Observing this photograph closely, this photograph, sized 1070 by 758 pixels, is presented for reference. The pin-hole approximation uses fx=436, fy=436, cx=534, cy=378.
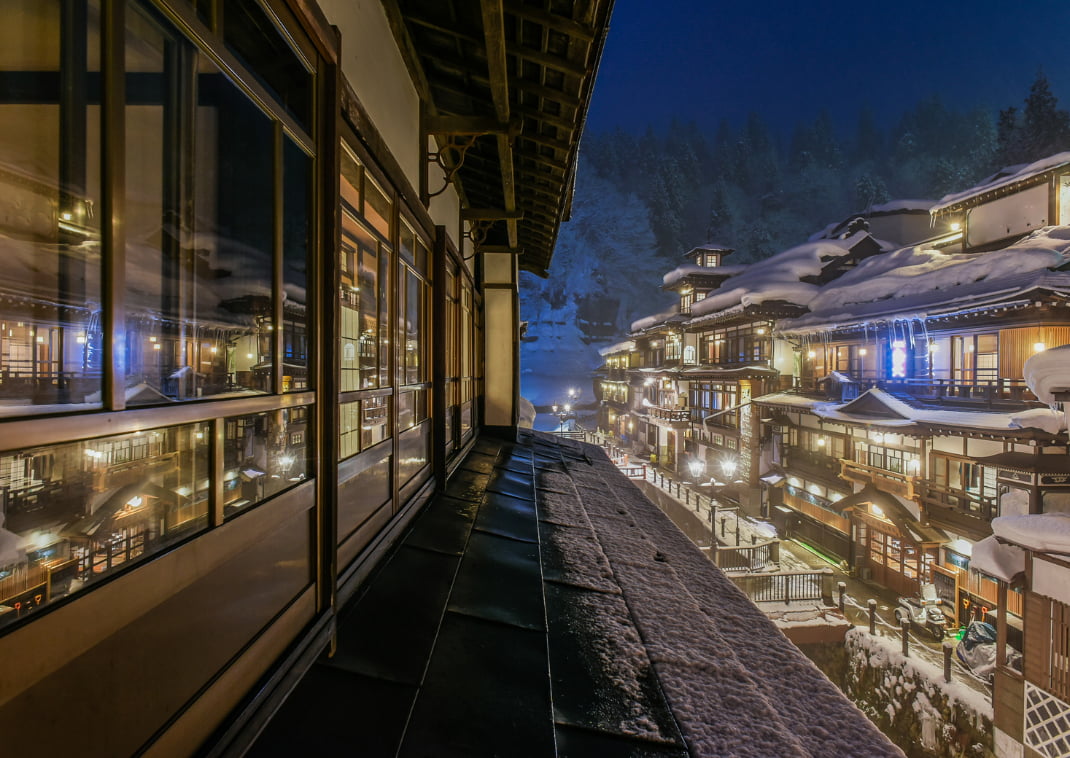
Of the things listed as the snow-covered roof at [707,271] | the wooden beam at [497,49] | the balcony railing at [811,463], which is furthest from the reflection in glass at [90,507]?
the snow-covered roof at [707,271]

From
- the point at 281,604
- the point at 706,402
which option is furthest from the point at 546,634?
the point at 706,402

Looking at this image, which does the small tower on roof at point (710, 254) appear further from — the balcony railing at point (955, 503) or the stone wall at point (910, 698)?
the stone wall at point (910, 698)

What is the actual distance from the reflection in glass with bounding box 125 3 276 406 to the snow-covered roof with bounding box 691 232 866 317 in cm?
2791

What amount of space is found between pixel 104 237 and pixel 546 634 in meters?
3.16

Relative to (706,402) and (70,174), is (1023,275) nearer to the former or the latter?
(706,402)

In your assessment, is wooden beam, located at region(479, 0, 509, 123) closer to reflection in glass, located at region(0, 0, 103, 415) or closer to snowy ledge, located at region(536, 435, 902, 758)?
reflection in glass, located at region(0, 0, 103, 415)

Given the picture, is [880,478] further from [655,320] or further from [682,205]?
[682,205]

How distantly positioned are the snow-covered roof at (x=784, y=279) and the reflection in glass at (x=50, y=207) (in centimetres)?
2860

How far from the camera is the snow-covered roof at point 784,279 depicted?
84.9ft

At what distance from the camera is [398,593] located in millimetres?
3178

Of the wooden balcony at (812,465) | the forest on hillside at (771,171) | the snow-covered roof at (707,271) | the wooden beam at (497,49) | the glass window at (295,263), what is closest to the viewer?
the glass window at (295,263)

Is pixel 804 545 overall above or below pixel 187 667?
below

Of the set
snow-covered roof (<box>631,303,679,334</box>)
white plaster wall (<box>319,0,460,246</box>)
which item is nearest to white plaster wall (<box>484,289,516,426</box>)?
white plaster wall (<box>319,0,460,246</box>)

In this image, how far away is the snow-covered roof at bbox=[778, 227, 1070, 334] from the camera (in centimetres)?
1463
